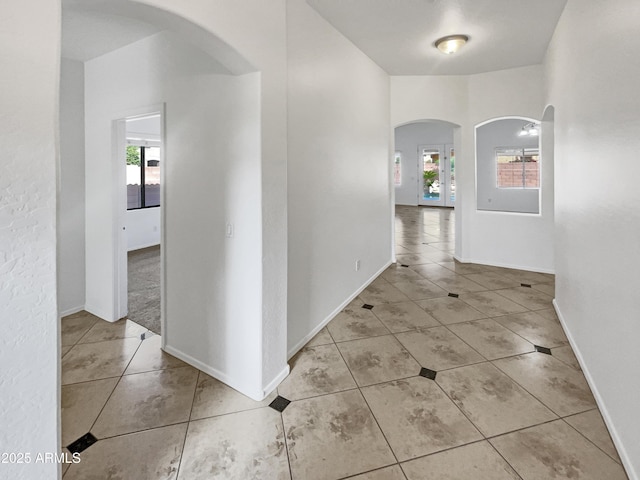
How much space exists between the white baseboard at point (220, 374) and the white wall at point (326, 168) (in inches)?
20.1

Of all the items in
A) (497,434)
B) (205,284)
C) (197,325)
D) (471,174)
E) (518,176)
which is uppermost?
(518,176)

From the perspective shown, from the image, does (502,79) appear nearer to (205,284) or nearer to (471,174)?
(471,174)

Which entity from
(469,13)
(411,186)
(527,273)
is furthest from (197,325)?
(411,186)

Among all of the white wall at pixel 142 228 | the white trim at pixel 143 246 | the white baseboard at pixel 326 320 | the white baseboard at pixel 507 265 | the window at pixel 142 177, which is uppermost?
the window at pixel 142 177

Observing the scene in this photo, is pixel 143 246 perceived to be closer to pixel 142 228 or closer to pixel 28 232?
pixel 142 228

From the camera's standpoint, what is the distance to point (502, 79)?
4.72m

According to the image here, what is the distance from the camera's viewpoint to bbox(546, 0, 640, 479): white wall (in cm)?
155

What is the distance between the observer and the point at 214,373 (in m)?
2.32

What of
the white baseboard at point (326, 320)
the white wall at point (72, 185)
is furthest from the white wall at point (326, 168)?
the white wall at point (72, 185)

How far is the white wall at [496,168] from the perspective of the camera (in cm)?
1014

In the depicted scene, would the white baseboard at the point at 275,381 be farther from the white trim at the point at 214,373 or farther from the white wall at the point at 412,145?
the white wall at the point at 412,145

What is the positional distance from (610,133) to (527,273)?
11.2ft

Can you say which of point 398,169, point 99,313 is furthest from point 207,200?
point 398,169

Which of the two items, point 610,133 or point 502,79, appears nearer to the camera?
point 610,133
